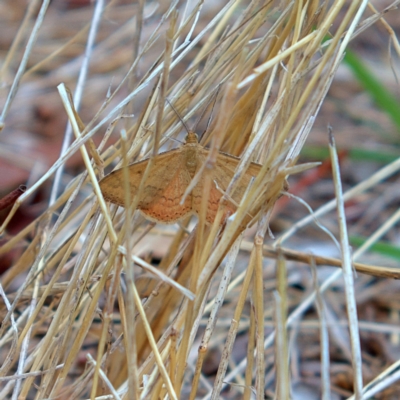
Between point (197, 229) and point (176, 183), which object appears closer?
point (197, 229)

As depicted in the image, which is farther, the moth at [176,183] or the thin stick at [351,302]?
the moth at [176,183]

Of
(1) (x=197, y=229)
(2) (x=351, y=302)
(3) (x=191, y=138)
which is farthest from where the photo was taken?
(3) (x=191, y=138)

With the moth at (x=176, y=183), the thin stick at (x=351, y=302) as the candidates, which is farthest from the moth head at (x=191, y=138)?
the thin stick at (x=351, y=302)

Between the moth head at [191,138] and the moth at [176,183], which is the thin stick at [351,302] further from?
the moth head at [191,138]

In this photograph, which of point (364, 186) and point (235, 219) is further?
point (364, 186)

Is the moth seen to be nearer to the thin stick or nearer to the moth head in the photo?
the moth head

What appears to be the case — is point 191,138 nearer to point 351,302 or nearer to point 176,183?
point 176,183

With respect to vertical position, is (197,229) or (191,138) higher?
(191,138)

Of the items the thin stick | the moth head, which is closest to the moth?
the moth head

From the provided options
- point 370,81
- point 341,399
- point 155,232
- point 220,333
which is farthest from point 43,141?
point 341,399

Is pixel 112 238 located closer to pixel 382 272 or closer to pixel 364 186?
pixel 382 272

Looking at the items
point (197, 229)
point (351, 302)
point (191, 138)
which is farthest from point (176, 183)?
point (351, 302)
